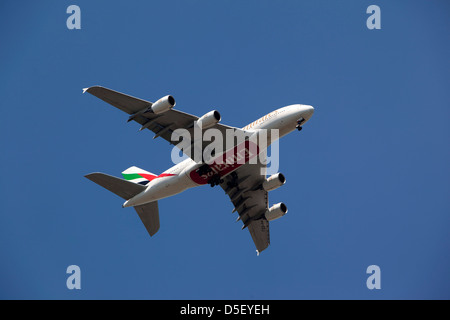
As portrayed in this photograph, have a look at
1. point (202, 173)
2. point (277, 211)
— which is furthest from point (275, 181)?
point (202, 173)

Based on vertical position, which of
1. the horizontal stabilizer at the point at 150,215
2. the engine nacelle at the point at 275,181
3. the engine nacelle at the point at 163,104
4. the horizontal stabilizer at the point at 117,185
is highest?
the engine nacelle at the point at 163,104

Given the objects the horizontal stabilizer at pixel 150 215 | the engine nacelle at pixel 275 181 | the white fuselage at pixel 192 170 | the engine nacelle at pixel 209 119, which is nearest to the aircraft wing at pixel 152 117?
the white fuselage at pixel 192 170

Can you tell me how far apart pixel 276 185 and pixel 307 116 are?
863 centimetres

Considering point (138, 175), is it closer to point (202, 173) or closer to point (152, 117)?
point (202, 173)

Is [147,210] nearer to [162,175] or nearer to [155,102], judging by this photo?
[162,175]

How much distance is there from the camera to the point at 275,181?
5922 cm

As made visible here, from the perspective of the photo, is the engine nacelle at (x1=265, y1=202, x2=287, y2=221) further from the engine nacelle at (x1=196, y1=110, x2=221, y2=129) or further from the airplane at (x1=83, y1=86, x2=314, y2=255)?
the engine nacelle at (x1=196, y1=110, x2=221, y2=129)

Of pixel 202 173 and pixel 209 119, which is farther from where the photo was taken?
pixel 202 173

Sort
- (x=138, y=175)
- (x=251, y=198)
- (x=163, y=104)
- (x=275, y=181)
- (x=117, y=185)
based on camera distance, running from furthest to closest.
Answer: (x=251, y=198), (x=138, y=175), (x=275, y=181), (x=117, y=185), (x=163, y=104)

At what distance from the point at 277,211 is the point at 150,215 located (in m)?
12.1

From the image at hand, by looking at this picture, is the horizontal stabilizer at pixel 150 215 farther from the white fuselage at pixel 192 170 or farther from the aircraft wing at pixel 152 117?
the aircraft wing at pixel 152 117

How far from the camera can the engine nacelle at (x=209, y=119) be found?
50812mm

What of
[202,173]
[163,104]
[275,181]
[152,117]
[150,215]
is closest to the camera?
[163,104]

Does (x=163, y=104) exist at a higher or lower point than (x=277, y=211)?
higher
